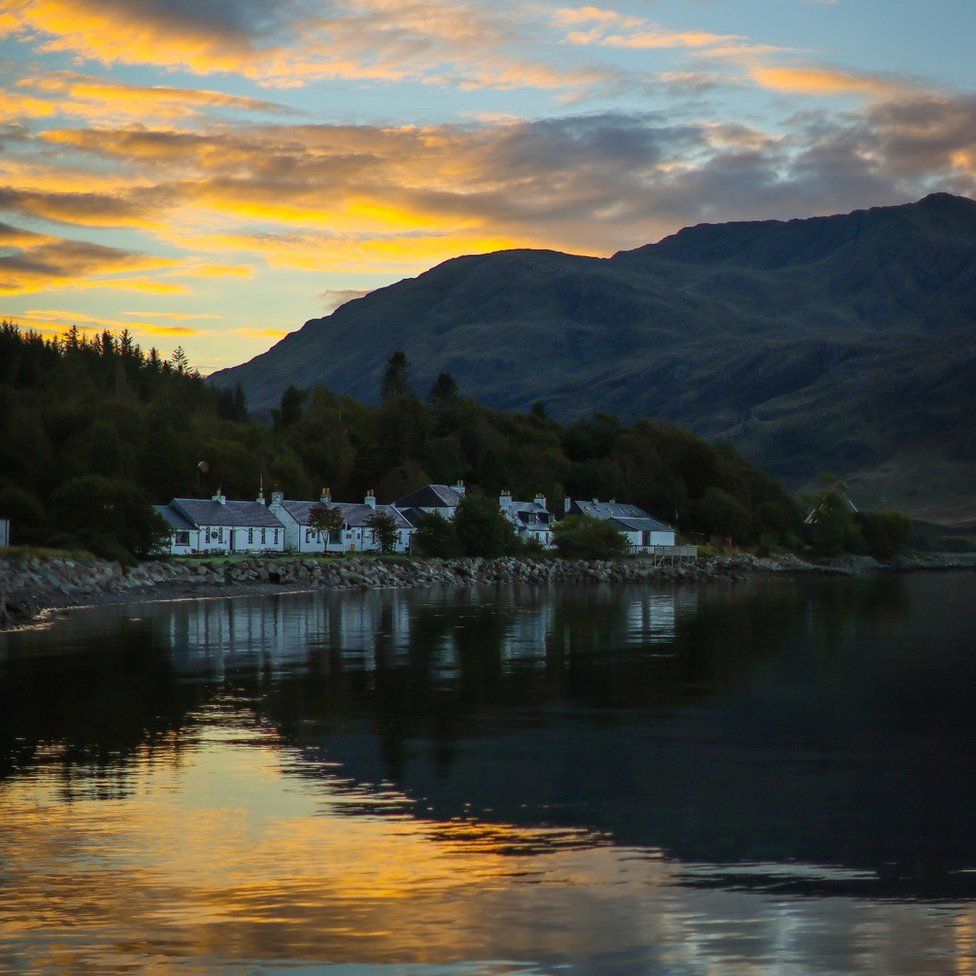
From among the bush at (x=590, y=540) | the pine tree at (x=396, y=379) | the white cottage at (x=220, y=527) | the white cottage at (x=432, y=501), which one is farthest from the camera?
the pine tree at (x=396, y=379)

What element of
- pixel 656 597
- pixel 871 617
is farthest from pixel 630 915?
pixel 656 597

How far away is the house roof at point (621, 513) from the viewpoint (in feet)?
486

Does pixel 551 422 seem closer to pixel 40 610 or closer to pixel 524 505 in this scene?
pixel 524 505

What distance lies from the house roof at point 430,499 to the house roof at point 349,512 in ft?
20.6

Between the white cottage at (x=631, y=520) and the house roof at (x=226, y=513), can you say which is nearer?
the house roof at (x=226, y=513)

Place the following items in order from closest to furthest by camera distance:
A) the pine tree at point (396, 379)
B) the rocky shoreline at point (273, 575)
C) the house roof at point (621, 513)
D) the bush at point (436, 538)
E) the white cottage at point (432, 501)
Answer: the rocky shoreline at point (273, 575)
the bush at point (436, 538)
the white cottage at point (432, 501)
the house roof at point (621, 513)
the pine tree at point (396, 379)

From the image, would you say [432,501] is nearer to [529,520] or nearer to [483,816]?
[529,520]

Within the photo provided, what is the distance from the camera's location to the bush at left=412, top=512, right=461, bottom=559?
112 metres

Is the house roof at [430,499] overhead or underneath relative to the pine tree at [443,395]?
underneath

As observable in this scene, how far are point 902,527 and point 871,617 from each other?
125 metres

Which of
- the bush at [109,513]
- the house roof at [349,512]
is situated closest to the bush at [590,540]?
the house roof at [349,512]

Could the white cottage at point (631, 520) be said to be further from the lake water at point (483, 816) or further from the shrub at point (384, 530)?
the lake water at point (483, 816)

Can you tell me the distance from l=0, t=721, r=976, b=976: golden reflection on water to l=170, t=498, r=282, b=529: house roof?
83127 millimetres

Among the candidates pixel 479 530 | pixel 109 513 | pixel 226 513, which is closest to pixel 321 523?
pixel 226 513
